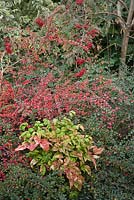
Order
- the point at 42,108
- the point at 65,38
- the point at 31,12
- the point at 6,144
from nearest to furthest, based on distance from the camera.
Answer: the point at 6,144 → the point at 42,108 → the point at 65,38 → the point at 31,12

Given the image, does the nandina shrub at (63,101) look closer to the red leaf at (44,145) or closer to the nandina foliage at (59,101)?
the nandina foliage at (59,101)

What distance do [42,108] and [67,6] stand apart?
1653 mm

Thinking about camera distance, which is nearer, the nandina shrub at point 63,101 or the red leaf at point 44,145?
the red leaf at point 44,145

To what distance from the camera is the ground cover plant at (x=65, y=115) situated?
3.20 m

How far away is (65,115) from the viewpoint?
3.75 metres

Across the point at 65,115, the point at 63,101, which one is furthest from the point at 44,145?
the point at 63,101

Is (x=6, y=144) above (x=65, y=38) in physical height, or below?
below

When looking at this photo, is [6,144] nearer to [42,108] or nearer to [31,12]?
[42,108]

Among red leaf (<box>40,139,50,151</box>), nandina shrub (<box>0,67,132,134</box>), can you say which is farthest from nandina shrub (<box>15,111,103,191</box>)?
nandina shrub (<box>0,67,132,134</box>)

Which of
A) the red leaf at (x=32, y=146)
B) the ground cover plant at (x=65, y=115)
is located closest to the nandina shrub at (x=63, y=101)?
the ground cover plant at (x=65, y=115)

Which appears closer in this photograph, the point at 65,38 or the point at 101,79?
the point at 101,79

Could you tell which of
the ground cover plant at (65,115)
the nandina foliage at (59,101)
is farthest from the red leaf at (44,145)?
the nandina foliage at (59,101)

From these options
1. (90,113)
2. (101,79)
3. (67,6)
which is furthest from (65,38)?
(90,113)

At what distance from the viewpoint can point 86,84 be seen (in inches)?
162
